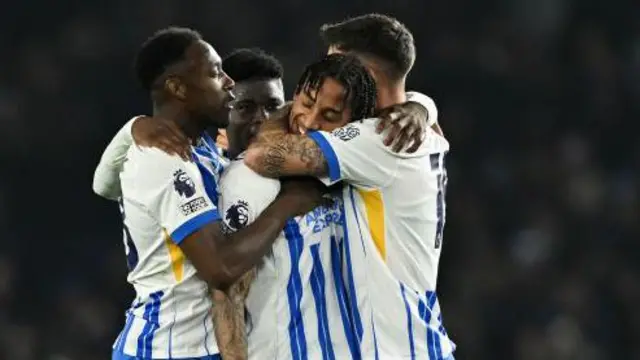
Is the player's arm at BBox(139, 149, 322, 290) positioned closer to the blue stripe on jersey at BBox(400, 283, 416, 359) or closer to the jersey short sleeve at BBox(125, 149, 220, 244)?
the jersey short sleeve at BBox(125, 149, 220, 244)

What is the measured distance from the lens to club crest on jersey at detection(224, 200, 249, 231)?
12.1ft

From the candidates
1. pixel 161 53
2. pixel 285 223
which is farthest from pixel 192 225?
pixel 161 53

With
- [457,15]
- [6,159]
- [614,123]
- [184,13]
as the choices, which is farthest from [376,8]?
[6,159]

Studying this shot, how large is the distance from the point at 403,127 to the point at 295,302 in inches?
23.8

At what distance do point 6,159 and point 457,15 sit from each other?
2.94 meters

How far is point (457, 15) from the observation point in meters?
8.18

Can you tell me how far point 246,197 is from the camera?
3.71 meters

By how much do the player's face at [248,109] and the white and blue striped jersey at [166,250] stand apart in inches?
26.4

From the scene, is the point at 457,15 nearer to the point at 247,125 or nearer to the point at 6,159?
the point at 6,159

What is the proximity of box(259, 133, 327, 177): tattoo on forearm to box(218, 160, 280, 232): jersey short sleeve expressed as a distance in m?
0.04

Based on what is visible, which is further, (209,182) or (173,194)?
(209,182)

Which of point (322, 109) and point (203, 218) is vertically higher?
point (322, 109)

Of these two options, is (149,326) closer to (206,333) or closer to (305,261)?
(206,333)

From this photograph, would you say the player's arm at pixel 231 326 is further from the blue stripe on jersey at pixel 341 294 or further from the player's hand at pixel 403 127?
the player's hand at pixel 403 127
